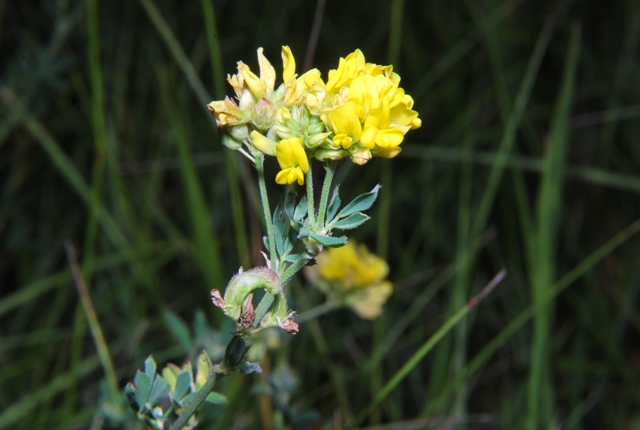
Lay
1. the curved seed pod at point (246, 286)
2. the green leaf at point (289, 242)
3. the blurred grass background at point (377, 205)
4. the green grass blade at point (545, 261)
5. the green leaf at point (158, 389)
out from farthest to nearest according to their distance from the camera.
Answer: the blurred grass background at point (377, 205) → the green grass blade at point (545, 261) → the green leaf at point (158, 389) → the green leaf at point (289, 242) → the curved seed pod at point (246, 286)

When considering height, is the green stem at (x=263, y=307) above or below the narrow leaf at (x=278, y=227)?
below

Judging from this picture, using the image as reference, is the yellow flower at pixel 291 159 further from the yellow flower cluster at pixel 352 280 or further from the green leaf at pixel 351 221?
the yellow flower cluster at pixel 352 280

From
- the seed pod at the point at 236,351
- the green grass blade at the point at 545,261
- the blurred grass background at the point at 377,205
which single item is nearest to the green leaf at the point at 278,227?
the seed pod at the point at 236,351

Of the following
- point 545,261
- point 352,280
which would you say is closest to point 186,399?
point 352,280

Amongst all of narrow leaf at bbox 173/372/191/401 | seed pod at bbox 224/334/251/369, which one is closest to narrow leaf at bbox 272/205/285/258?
seed pod at bbox 224/334/251/369

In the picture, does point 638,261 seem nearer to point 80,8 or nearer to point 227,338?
point 227,338

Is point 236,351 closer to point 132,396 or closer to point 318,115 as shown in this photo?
point 132,396
